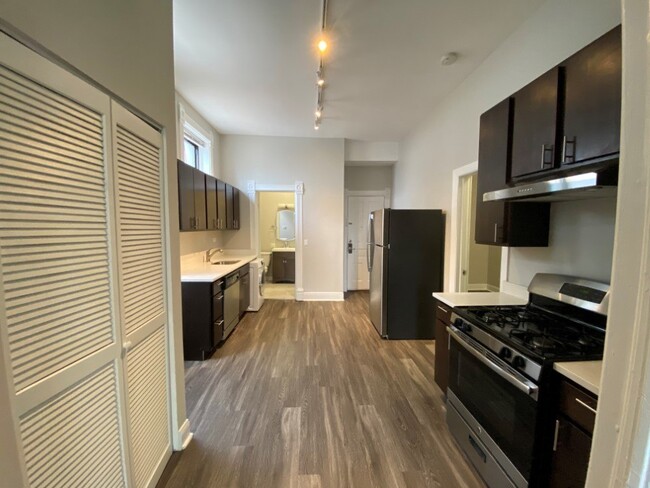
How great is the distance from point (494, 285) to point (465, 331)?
4.06 m

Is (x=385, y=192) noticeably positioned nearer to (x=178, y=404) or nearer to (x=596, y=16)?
(x=596, y=16)

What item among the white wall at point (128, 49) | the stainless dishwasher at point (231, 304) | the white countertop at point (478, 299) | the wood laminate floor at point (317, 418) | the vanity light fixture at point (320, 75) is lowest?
the wood laminate floor at point (317, 418)

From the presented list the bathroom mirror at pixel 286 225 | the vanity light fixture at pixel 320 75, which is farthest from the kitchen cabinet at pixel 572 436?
the bathroom mirror at pixel 286 225

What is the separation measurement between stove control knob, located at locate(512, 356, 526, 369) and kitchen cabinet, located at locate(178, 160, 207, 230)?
3.17m

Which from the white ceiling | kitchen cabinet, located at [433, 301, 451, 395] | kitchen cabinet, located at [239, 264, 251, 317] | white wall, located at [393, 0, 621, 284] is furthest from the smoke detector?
kitchen cabinet, located at [239, 264, 251, 317]

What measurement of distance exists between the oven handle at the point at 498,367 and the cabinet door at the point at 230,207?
12.7 ft

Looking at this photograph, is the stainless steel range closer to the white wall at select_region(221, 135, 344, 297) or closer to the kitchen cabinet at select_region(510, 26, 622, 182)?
the kitchen cabinet at select_region(510, 26, 622, 182)

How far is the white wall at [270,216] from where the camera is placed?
23.3 ft

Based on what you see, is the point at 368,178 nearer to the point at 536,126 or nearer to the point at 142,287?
the point at 536,126

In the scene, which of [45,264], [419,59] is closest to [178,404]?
[45,264]

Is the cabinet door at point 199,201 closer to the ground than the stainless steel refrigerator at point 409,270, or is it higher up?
higher up

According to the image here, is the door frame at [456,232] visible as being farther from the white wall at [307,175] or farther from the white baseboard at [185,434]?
the white baseboard at [185,434]

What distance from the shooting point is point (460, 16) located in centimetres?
212

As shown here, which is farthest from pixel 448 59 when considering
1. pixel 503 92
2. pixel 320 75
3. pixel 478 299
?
pixel 478 299
